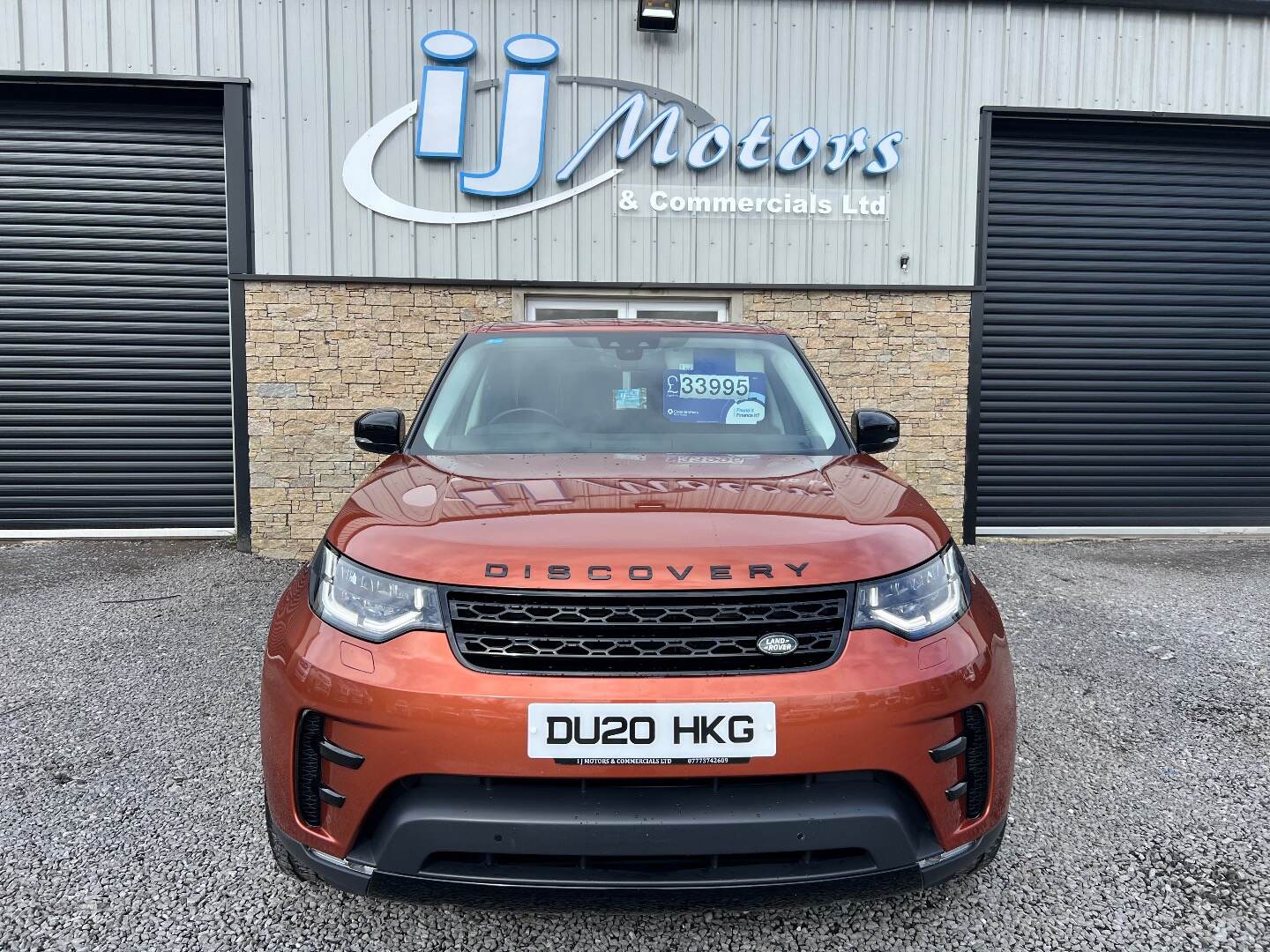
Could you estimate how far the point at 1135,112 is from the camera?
23.1 ft

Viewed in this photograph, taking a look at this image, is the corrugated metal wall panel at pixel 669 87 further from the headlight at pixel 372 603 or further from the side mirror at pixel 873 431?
the headlight at pixel 372 603

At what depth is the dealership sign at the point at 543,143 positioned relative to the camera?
646 cm

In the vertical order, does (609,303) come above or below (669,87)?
below

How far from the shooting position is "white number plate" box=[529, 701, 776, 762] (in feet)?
5.33

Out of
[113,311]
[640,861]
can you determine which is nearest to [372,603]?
[640,861]

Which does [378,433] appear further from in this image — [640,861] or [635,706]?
[640,861]

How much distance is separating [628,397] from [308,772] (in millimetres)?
1638

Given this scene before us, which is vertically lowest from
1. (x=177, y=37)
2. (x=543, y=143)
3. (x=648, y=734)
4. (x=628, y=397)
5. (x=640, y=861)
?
(x=640, y=861)

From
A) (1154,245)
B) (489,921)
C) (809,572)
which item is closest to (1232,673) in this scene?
(809,572)

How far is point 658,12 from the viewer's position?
646cm

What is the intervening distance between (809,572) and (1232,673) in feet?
11.7

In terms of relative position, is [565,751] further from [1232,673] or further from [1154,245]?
[1154,245]

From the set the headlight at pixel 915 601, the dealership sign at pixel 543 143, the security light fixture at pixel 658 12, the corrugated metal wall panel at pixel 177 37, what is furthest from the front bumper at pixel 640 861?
the corrugated metal wall panel at pixel 177 37

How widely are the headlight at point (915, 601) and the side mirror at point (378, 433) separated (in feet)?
5.85
